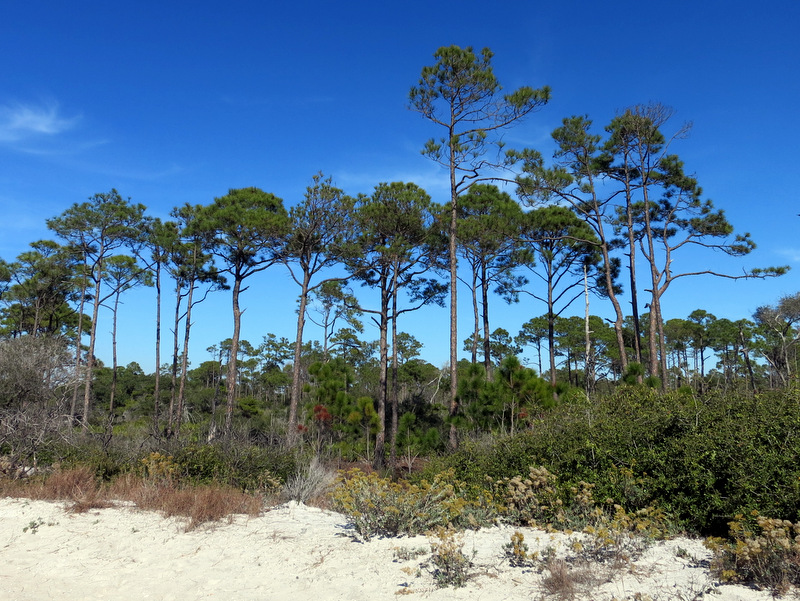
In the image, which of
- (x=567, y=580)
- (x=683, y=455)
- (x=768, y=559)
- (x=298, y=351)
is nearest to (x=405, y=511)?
(x=567, y=580)

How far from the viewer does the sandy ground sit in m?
4.16

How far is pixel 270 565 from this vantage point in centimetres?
500

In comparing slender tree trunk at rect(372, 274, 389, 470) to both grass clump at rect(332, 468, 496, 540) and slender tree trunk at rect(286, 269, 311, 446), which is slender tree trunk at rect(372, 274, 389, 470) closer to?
slender tree trunk at rect(286, 269, 311, 446)

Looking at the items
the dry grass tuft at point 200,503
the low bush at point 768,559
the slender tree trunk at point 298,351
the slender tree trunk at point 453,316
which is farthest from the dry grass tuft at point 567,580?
the slender tree trunk at point 298,351

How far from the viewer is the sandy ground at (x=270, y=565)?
4.16m

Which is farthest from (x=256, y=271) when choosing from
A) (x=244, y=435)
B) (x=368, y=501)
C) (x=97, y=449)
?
(x=368, y=501)

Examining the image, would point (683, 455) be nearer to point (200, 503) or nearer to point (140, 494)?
point (200, 503)

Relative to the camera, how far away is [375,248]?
1862cm

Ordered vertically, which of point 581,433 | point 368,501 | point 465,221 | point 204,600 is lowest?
point 204,600

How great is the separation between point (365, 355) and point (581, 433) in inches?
1208

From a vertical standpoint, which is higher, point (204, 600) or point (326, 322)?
point (326, 322)

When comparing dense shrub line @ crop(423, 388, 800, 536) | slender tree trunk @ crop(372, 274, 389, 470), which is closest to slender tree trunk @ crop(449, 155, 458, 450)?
slender tree trunk @ crop(372, 274, 389, 470)

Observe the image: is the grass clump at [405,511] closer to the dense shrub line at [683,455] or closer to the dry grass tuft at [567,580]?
the dense shrub line at [683,455]

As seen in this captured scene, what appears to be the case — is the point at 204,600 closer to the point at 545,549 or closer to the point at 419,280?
the point at 545,549
